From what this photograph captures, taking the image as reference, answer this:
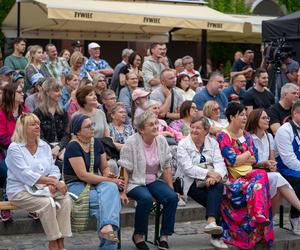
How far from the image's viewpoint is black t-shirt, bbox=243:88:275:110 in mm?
11867

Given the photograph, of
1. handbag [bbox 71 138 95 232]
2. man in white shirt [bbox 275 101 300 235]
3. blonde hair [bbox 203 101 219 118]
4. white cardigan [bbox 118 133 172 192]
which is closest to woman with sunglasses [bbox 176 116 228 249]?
white cardigan [bbox 118 133 172 192]

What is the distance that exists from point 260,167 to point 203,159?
84 cm

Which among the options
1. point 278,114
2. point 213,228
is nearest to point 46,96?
point 213,228

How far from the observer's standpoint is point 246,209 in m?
8.64

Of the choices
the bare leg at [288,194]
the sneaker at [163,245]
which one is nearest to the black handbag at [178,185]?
the sneaker at [163,245]

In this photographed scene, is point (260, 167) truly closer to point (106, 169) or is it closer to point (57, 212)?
point (106, 169)

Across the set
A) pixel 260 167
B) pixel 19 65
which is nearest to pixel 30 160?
pixel 260 167

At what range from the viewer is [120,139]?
999cm

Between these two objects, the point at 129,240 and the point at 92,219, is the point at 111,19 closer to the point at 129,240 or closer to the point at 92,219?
the point at 92,219

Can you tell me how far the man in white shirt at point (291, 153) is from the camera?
937 centimetres

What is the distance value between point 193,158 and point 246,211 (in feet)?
2.80

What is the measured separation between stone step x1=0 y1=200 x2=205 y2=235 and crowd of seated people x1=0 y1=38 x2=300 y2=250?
0.34ft

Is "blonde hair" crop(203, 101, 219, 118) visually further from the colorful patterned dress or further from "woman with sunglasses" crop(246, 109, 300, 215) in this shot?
the colorful patterned dress

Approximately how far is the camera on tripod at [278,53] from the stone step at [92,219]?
436cm
